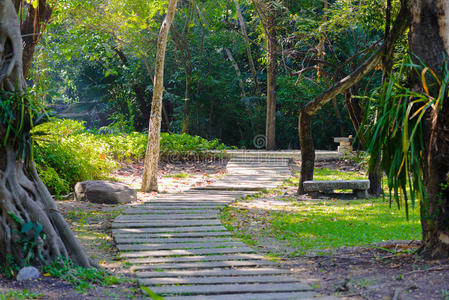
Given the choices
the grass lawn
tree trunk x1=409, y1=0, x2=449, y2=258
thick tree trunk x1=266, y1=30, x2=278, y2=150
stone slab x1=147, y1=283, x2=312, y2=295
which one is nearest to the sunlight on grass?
the grass lawn

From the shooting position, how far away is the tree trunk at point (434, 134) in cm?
475

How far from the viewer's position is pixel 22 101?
503 centimetres

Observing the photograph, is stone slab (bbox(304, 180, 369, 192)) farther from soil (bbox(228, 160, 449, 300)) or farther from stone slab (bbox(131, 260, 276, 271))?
stone slab (bbox(131, 260, 276, 271))

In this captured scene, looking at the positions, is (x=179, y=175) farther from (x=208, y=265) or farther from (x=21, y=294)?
(x=21, y=294)

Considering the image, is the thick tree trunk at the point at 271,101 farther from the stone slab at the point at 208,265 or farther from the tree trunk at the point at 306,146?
the stone slab at the point at 208,265

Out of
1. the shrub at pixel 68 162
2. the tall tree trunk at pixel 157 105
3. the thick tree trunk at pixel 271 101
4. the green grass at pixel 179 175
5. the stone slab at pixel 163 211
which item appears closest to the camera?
the stone slab at pixel 163 211

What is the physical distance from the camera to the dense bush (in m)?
9.98

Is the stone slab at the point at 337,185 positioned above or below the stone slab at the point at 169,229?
above

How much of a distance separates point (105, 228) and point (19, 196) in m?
2.64

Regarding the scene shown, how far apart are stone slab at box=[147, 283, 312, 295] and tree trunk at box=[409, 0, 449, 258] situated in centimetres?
134

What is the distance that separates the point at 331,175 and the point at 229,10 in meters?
9.61

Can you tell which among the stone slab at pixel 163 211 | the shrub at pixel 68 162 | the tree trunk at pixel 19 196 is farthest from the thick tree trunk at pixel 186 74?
the tree trunk at pixel 19 196

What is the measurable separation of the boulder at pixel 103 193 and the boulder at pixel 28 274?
474cm

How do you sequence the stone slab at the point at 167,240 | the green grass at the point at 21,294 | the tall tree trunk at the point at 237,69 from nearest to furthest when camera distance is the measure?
the green grass at the point at 21,294 < the stone slab at the point at 167,240 < the tall tree trunk at the point at 237,69
